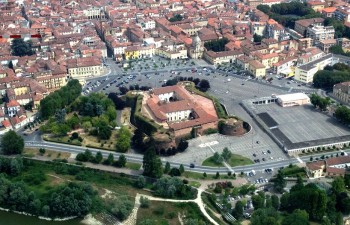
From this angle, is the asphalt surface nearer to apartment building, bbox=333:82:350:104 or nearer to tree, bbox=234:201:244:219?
apartment building, bbox=333:82:350:104

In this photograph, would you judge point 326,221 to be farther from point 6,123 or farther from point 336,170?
point 6,123

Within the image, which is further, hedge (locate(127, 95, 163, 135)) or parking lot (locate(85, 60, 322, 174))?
hedge (locate(127, 95, 163, 135))

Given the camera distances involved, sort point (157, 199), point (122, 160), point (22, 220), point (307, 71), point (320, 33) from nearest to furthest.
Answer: point (22, 220)
point (157, 199)
point (122, 160)
point (307, 71)
point (320, 33)

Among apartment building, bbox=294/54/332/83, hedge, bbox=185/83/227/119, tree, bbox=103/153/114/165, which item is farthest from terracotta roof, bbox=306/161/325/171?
apartment building, bbox=294/54/332/83

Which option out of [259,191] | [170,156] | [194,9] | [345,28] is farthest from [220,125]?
[194,9]

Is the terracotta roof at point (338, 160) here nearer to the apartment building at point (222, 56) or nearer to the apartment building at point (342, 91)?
the apartment building at point (342, 91)

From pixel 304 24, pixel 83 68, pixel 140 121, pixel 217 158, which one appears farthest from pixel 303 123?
pixel 304 24
